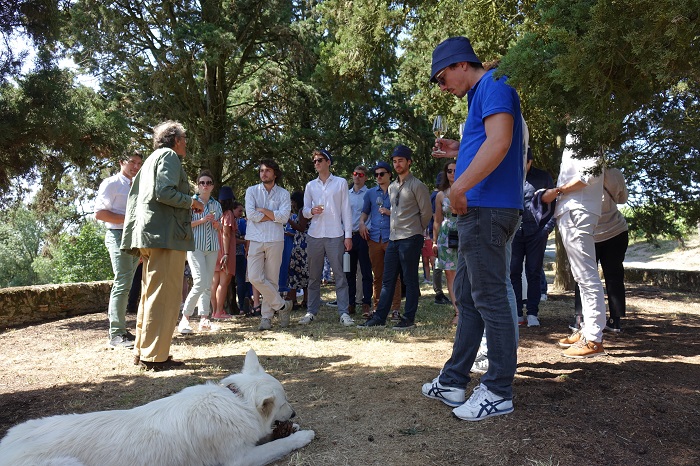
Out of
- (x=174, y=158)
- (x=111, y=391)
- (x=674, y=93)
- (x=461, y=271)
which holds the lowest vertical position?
(x=111, y=391)

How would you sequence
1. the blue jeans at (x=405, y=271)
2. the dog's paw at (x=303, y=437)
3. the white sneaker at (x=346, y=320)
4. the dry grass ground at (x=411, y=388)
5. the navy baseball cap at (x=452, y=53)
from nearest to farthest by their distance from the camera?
the dry grass ground at (x=411, y=388)
the dog's paw at (x=303, y=437)
the navy baseball cap at (x=452, y=53)
the blue jeans at (x=405, y=271)
the white sneaker at (x=346, y=320)

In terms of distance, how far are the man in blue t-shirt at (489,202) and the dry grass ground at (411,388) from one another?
0.27 m

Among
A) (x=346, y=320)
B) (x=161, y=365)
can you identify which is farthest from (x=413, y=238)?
(x=161, y=365)

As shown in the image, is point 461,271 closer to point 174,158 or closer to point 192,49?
point 174,158

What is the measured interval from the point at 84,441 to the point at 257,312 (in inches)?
253

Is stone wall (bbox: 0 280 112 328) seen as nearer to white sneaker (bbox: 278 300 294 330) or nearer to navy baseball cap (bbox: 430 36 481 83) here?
white sneaker (bbox: 278 300 294 330)

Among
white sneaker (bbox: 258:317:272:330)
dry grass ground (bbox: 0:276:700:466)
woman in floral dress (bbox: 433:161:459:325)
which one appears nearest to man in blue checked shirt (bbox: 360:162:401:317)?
woman in floral dress (bbox: 433:161:459:325)

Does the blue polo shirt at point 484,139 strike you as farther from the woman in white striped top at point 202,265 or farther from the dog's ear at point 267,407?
the woman in white striped top at point 202,265

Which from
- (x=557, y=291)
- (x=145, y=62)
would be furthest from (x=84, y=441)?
(x=145, y=62)

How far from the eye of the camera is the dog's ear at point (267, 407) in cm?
296

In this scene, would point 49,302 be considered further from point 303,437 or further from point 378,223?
point 303,437

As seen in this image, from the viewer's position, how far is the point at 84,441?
2486mm

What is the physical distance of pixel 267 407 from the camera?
299 centimetres

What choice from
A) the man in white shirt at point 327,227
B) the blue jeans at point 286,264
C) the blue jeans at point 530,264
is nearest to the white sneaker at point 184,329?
the man in white shirt at point 327,227
